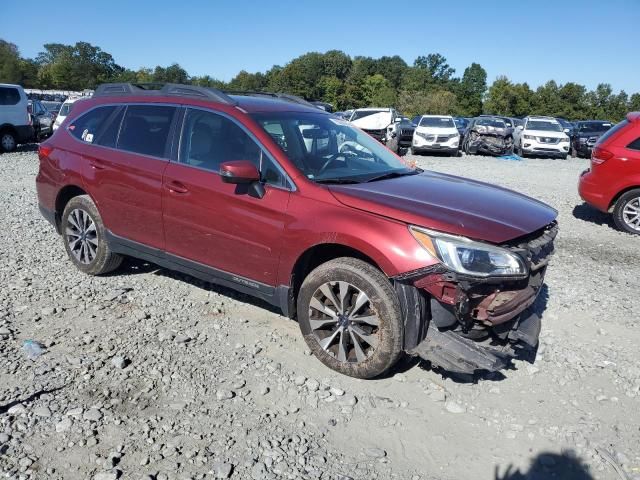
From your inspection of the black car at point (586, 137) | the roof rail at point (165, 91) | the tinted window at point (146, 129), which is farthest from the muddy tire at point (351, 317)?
the black car at point (586, 137)

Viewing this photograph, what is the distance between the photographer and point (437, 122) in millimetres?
21344

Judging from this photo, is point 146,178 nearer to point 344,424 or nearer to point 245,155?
point 245,155

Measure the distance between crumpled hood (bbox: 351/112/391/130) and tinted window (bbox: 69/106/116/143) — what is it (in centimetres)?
1677

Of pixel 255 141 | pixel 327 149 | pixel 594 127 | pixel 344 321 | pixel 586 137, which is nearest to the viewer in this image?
pixel 344 321

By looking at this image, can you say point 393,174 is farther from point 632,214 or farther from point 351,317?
point 632,214

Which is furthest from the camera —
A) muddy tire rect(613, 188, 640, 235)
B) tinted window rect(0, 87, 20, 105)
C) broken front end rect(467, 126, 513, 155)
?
broken front end rect(467, 126, 513, 155)

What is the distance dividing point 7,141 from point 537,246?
60.4 ft

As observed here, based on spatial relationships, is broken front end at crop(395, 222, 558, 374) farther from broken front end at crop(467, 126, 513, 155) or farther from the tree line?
the tree line

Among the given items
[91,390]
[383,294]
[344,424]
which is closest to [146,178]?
[91,390]

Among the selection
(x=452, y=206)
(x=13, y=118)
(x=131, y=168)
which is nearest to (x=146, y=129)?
(x=131, y=168)

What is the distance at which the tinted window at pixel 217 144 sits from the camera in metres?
4.02

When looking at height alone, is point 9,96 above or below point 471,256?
above

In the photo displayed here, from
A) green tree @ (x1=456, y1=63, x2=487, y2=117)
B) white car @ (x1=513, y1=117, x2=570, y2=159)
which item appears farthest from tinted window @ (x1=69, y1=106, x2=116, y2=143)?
green tree @ (x1=456, y1=63, x2=487, y2=117)

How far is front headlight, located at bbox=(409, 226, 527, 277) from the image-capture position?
3.24m
